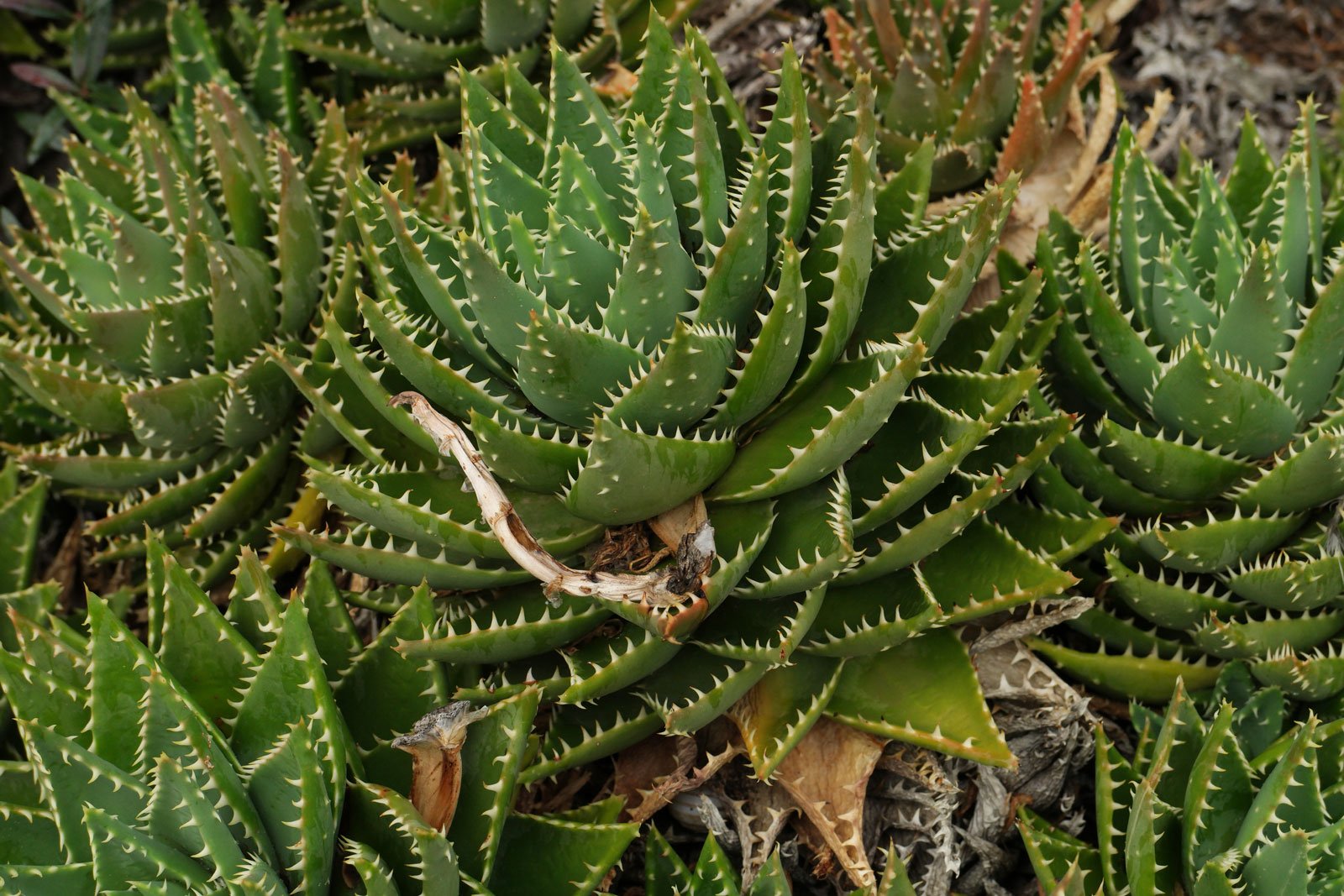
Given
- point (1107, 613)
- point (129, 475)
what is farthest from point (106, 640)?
point (1107, 613)

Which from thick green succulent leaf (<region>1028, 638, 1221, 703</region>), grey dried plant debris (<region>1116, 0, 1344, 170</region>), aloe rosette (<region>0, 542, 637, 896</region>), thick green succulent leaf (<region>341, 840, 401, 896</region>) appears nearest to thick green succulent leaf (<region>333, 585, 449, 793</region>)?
aloe rosette (<region>0, 542, 637, 896</region>)

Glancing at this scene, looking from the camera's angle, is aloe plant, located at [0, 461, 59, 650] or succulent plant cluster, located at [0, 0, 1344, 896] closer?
succulent plant cluster, located at [0, 0, 1344, 896]

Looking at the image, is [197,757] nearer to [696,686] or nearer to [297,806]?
[297,806]

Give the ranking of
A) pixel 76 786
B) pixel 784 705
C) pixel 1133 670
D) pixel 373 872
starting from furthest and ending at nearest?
1. pixel 1133 670
2. pixel 784 705
3. pixel 76 786
4. pixel 373 872

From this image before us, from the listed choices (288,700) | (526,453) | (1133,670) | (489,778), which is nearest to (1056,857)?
(1133,670)

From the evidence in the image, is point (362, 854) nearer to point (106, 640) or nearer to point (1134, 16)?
point (106, 640)

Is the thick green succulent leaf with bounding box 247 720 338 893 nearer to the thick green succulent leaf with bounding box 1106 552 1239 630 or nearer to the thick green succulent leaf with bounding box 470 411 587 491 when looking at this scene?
the thick green succulent leaf with bounding box 470 411 587 491

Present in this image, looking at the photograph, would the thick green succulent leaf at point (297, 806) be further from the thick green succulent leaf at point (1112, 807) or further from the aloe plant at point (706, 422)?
the thick green succulent leaf at point (1112, 807)
